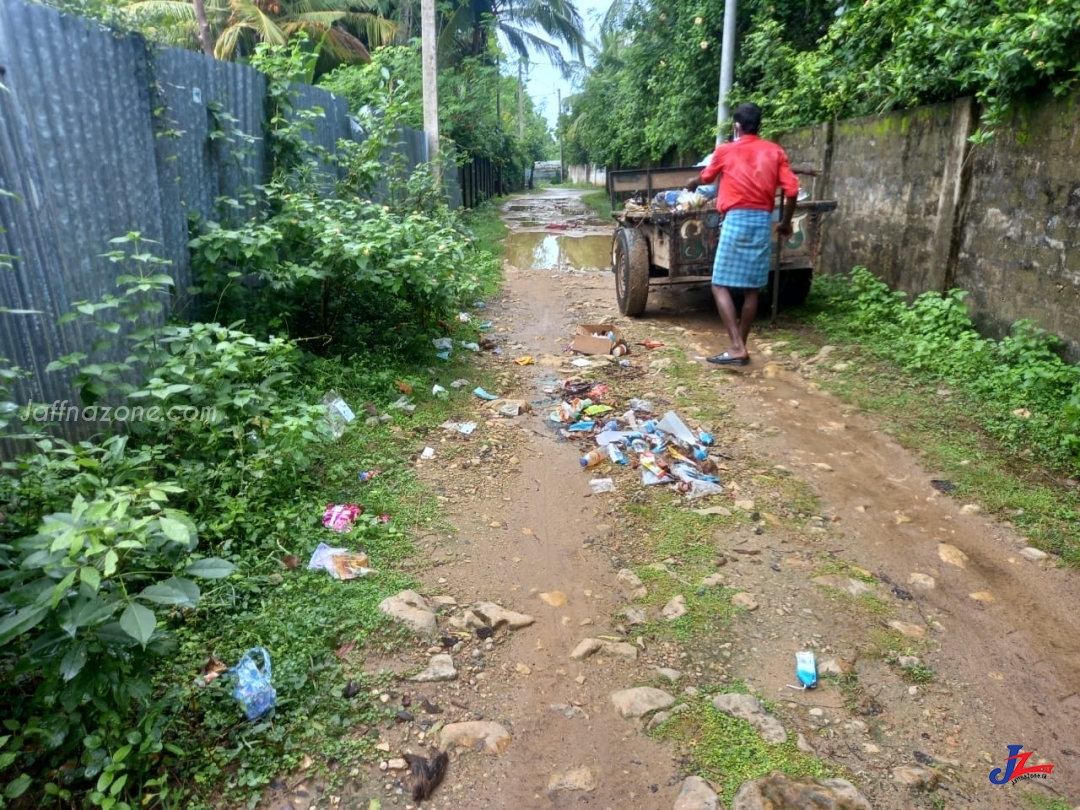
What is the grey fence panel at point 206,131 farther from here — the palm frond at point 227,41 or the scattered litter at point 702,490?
the palm frond at point 227,41

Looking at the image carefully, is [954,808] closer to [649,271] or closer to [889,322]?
[889,322]

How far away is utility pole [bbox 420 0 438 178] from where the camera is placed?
425 inches

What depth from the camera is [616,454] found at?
4094 millimetres

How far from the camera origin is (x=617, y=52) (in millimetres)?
24359

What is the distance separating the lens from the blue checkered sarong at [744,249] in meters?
5.60

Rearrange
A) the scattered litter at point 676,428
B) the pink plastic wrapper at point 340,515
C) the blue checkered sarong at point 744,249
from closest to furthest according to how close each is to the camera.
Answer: the pink plastic wrapper at point 340,515 < the scattered litter at point 676,428 < the blue checkered sarong at point 744,249

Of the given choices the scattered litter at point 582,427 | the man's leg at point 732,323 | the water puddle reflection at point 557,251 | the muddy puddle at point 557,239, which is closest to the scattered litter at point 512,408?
the scattered litter at point 582,427

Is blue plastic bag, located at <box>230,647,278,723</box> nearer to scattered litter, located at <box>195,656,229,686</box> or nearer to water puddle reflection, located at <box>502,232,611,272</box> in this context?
scattered litter, located at <box>195,656,229,686</box>

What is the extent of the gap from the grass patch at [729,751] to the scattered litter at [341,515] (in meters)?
1.68

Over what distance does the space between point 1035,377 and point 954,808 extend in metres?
3.37

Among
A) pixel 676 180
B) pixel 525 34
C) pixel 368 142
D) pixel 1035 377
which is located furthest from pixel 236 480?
pixel 525 34

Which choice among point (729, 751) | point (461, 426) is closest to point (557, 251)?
point (461, 426)

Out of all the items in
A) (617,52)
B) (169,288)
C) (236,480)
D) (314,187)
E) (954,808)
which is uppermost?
(617,52)

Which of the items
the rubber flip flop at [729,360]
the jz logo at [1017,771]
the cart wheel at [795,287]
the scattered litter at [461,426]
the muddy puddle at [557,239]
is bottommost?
the jz logo at [1017,771]
